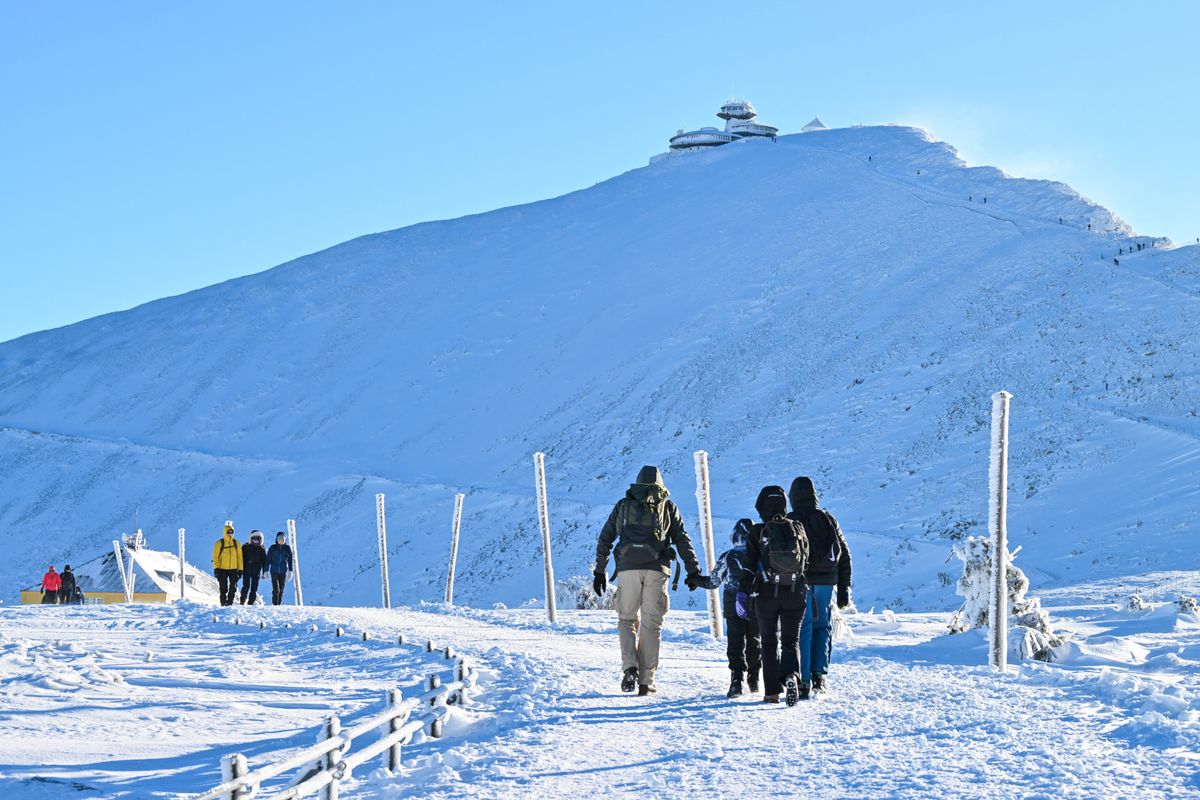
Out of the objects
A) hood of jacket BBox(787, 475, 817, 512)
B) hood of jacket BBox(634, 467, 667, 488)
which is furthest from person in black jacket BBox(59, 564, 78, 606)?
hood of jacket BBox(787, 475, 817, 512)

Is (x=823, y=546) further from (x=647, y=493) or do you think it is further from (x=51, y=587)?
(x=51, y=587)

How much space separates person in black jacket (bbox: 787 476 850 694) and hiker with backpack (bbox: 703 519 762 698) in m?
0.40

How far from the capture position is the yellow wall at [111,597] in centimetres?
4278

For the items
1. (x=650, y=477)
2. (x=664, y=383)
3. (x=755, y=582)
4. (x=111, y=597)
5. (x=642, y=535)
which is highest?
(x=664, y=383)

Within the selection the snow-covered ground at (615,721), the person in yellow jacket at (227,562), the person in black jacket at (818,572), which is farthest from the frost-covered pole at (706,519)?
the person in yellow jacket at (227,562)

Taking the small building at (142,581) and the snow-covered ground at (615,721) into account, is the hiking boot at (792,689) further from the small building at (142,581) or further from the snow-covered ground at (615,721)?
the small building at (142,581)

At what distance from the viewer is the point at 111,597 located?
145 feet

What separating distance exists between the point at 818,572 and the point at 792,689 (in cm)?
96

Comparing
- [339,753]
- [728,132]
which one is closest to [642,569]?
[339,753]

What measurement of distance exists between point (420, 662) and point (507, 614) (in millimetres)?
10061

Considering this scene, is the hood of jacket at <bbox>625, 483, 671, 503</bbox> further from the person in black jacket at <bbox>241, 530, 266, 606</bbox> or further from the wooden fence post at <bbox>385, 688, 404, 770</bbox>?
the person in black jacket at <bbox>241, 530, 266, 606</bbox>

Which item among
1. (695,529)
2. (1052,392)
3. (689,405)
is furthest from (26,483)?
(1052,392)

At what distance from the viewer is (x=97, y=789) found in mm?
7348

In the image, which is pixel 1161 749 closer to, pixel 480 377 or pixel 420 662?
pixel 420 662
